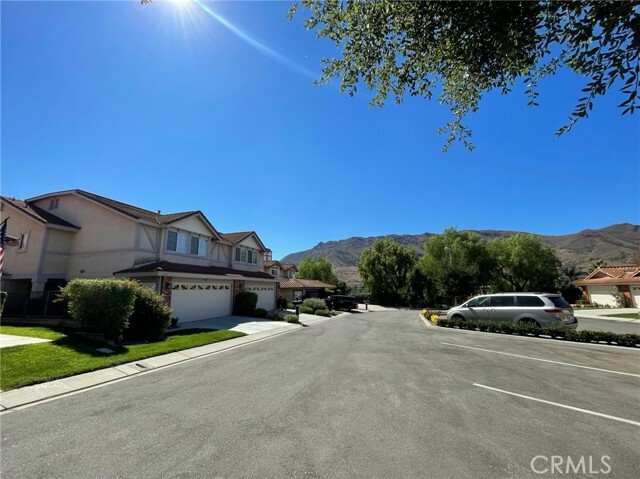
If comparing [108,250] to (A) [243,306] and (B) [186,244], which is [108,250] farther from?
(A) [243,306]

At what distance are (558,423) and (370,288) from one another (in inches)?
1853

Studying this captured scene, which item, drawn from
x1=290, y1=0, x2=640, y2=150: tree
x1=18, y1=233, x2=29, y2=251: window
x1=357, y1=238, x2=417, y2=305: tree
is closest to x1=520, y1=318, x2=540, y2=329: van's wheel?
x1=290, y1=0, x2=640, y2=150: tree

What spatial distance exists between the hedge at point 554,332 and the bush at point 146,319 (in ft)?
49.5

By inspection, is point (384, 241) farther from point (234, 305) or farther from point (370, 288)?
point (234, 305)

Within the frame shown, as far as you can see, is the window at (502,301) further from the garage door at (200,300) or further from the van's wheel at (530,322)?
the garage door at (200,300)

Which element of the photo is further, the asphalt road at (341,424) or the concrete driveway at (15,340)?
the concrete driveway at (15,340)

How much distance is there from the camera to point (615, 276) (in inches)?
1487

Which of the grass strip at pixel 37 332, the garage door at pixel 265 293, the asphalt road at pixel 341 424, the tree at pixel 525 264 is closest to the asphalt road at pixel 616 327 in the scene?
the asphalt road at pixel 341 424

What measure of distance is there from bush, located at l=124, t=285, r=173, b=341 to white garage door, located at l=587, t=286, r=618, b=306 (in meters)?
48.7

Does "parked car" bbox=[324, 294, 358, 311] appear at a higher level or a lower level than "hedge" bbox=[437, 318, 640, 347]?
higher

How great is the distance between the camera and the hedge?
11.6 meters

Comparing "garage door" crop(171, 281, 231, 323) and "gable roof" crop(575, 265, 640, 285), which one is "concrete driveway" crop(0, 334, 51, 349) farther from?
"gable roof" crop(575, 265, 640, 285)

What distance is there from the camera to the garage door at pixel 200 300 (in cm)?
1797

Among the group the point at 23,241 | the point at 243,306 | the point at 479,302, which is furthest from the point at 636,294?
the point at 23,241
